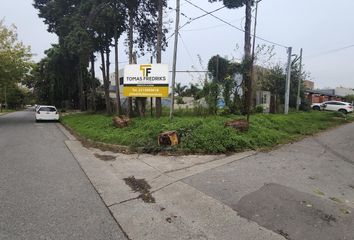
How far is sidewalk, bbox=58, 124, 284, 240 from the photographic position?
418 centimetres

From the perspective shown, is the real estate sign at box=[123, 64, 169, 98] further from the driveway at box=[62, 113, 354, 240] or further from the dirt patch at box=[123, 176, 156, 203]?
the dirt patch at box=[123, 176, 156, 203]

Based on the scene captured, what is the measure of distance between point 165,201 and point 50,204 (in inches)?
79.8

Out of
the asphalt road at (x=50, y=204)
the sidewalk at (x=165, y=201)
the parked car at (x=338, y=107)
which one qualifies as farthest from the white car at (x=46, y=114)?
the parked car at (x=338, y=107)

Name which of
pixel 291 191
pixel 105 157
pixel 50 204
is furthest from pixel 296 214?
pixel 105 157

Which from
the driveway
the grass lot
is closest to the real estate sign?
the grass lot

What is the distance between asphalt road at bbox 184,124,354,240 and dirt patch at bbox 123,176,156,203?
0.93m

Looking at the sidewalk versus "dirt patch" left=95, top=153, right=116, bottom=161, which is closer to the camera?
the sidewalk

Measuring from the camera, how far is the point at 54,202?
5195mm

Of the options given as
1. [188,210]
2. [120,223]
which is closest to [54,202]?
[120,223]

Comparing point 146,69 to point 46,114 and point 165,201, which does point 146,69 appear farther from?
point 46,114

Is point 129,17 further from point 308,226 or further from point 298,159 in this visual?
point 308,226

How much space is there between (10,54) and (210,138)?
69.2 ft

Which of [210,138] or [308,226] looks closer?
[308,226]

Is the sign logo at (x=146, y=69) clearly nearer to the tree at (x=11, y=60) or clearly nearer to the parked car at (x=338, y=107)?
the tree at (x=11, y=60)
